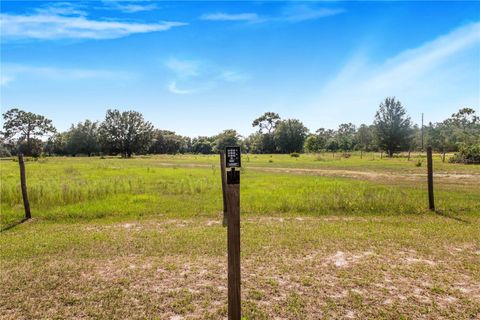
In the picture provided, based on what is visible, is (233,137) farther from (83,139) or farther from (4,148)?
(4,148)

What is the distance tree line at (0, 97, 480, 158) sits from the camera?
68875 mm

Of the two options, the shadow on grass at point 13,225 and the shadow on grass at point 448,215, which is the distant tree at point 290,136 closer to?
the shadow on grass at point 448,215

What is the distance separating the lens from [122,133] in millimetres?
97188

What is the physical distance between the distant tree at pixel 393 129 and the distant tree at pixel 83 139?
85.2 metres

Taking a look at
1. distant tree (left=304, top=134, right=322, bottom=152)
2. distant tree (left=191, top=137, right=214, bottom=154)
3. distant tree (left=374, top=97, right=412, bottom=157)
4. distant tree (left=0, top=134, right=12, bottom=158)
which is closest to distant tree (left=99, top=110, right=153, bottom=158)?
distant tree (left=0, top=134, right=12, bottom=158)

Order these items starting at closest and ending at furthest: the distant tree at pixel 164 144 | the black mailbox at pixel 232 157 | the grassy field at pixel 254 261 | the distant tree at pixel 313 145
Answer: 1. the black mailbox at pixel 232 157
2. the grassy field at pixel 254 261
3. the distant tree at pixel 313 145
4. the distant tree at pixel 164 144

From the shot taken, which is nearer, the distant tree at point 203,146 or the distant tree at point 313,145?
the distant tree at point 313,145

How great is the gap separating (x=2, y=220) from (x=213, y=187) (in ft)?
31.4

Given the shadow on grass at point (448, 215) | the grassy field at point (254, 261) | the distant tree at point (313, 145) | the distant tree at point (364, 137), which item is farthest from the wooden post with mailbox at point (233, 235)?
the distant tree at point (364, 137)

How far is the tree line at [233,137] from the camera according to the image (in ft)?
226

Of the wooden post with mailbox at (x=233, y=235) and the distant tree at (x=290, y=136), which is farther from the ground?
the distant tree at (x=290, y=136)

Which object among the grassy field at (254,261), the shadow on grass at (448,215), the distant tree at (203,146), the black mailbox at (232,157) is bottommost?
the shadow on grass at (448,215)

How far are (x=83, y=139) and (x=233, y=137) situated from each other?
177 feet

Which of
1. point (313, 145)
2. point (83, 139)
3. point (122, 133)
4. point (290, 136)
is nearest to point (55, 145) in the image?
point (83, 139)
